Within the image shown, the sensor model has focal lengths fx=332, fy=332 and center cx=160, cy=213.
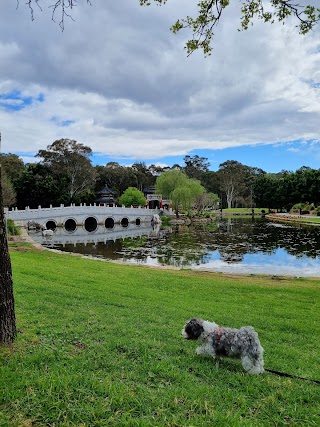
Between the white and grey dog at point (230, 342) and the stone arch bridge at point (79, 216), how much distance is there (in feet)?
89.4

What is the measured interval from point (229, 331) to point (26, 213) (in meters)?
31.2

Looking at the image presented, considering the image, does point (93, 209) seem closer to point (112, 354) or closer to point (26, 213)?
point (26, 213)

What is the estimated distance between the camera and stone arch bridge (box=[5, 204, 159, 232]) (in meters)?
31.8

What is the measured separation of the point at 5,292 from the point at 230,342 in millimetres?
2404

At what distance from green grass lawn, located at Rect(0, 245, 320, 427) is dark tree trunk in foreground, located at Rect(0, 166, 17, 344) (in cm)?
16

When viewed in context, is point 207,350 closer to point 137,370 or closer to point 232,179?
point 137,370

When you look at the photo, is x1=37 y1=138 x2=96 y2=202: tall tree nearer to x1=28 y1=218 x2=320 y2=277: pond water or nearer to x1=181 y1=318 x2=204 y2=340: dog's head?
x1=28 y1=218 x2=320 y2=277: pond water

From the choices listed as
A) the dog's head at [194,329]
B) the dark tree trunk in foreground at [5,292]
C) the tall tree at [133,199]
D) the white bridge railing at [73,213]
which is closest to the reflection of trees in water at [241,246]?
the dog's head at [194,329]

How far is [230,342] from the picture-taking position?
3.51 meters

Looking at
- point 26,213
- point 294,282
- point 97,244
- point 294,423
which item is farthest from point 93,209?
point 294,423

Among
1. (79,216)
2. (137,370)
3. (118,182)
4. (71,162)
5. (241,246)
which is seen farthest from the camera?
(118,182)

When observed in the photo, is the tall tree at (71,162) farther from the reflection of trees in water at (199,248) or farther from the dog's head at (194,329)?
the dog's head at (194,329)

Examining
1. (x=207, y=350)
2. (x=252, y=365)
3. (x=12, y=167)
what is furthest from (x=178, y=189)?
(x=252, y=365)

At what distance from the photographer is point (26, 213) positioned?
31.7 meters
